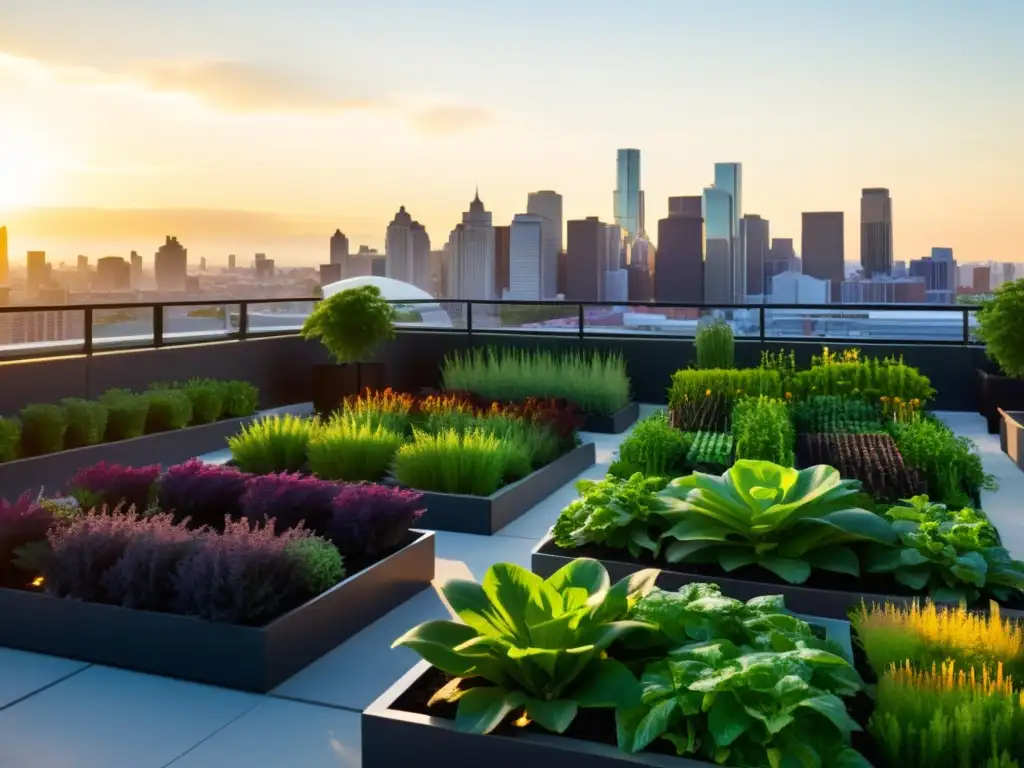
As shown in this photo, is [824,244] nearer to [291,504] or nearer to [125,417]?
[125,417]

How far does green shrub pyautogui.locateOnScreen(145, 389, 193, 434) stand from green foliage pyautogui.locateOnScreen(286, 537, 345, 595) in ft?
13.8

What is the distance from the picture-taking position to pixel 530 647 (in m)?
2.38

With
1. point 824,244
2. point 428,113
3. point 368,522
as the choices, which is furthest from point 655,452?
point 824,244

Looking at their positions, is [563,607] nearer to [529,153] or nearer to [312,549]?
[312,549]

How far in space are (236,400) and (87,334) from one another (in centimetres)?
129

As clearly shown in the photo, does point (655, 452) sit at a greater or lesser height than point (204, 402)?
lesser

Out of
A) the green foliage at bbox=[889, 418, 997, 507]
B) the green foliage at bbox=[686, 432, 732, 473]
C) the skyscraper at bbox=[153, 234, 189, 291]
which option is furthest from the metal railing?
the skyscraper at bbox=[153, 234, 189, 291]

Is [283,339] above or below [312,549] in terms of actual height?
above

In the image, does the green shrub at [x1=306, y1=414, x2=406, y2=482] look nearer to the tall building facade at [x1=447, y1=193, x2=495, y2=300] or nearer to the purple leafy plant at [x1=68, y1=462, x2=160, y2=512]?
the purple leafy plant at [x1=68, y1=462, x2=160, y2=512]

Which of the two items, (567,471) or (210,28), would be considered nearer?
(567,471)

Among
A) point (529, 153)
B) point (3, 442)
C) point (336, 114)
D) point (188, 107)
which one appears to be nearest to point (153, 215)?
point (188, 107)

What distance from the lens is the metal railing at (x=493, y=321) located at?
25.6 feet

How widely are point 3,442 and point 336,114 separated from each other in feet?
23.2

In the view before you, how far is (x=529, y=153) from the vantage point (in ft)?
49.0
